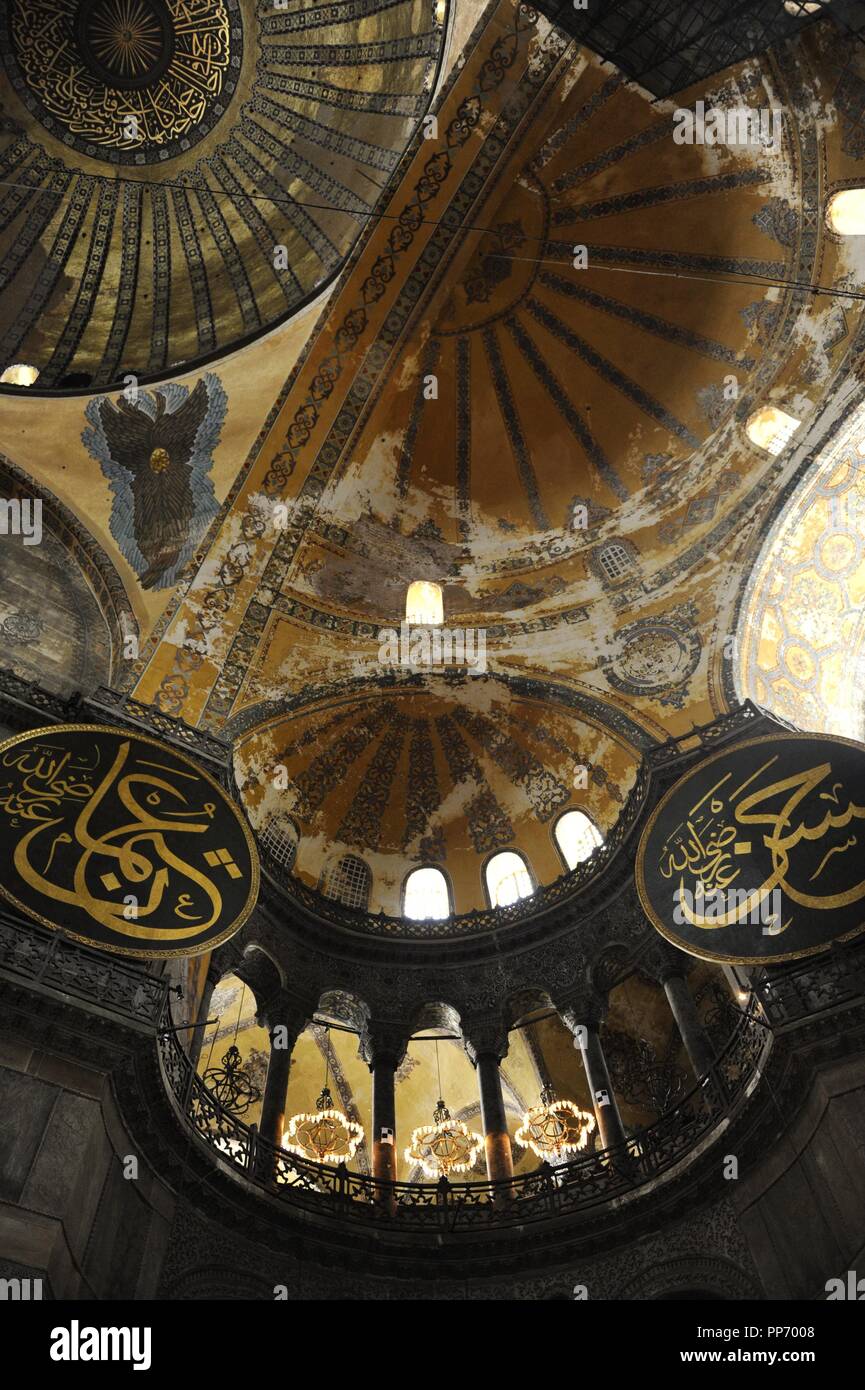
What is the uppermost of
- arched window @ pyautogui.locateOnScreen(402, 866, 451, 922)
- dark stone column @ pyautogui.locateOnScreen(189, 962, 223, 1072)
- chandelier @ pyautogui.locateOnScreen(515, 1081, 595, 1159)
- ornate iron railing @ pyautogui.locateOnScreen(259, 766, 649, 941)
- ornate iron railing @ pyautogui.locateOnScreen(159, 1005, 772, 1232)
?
arched window @ pyautogui.locateOnScreen(402, 866, 451, 922)

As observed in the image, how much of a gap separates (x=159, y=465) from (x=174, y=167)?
4.32 metres

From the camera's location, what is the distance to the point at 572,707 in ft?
37.0

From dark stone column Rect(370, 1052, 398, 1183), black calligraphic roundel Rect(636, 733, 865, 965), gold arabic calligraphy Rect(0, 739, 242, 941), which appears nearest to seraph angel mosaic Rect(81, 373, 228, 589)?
gold arabic calligraphy Rect(0, 739, 242, 941)

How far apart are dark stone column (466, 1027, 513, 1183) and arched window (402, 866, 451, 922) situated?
4.84ft

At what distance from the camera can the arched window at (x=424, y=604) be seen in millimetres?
11781

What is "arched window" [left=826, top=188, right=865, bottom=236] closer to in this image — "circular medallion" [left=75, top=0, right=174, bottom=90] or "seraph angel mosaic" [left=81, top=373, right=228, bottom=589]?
"seraph angel mosaic" [left=81, top=373, right=228, bottom=589]

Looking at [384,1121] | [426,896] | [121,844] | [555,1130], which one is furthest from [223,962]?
[555,1130]

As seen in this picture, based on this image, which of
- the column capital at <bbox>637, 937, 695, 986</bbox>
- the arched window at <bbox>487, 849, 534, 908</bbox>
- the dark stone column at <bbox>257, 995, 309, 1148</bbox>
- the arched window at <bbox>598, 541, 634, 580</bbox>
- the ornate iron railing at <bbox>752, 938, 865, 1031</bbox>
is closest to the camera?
the ornate iron railing at <bbox>752, 938, 865, 1031</bbox>

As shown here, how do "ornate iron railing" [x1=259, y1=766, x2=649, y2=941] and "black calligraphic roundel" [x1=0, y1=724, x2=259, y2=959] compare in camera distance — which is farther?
"ornate iron railing" [x1=259, y1=766, x2=649, y2=941]

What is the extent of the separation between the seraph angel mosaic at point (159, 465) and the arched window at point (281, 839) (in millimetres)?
2684

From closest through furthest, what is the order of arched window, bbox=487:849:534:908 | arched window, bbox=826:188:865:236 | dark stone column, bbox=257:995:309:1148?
dark stone column, bbox=257:995:309:1148
arched window, bbox=826:188:865:236
arched window, bbox=487:849:534:908

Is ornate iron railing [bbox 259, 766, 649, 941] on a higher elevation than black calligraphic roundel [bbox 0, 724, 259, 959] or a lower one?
higher

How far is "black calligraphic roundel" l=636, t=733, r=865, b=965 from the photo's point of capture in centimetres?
738

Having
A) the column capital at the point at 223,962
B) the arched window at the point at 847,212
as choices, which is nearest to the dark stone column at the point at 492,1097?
the column capital at the point at 223,962
